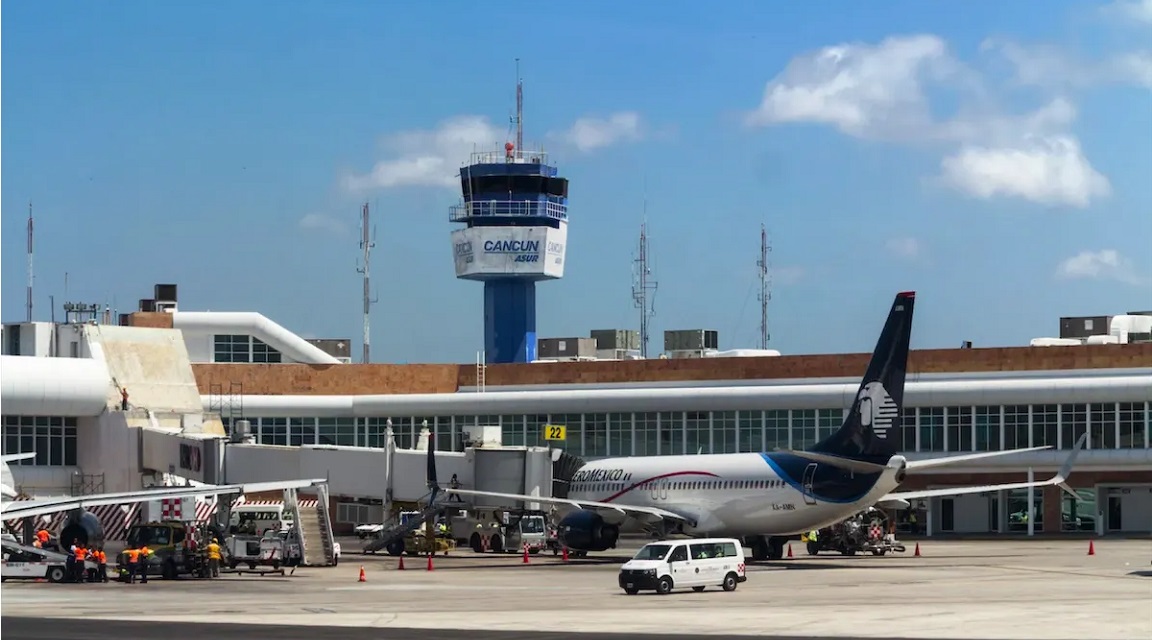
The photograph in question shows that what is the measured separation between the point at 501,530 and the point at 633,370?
75.9ft

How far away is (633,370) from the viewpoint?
93375 millimetres

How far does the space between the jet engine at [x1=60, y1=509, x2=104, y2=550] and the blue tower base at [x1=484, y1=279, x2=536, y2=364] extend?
252 ft

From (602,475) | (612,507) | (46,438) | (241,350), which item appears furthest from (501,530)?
(241,350)

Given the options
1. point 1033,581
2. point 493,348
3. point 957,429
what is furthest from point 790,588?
point 493,348

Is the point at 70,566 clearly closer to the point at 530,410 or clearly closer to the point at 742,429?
the point at 530,410

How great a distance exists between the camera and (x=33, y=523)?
62.7 m

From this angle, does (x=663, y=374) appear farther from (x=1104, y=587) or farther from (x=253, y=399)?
(x=1104, y=587)

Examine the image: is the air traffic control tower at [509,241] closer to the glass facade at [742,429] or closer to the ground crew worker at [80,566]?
the glass facade at [742,429]

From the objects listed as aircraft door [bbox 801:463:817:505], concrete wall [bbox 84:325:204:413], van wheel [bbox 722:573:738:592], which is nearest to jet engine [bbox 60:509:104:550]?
concrete wall [bbox 84:325:204:413]

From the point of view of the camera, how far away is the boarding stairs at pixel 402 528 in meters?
66.2

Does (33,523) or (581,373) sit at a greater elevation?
(581,373)

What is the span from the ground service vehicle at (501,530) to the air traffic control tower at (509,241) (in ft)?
202

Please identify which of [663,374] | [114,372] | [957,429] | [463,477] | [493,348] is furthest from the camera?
[493,348]

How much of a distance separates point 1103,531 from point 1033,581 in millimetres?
35137
